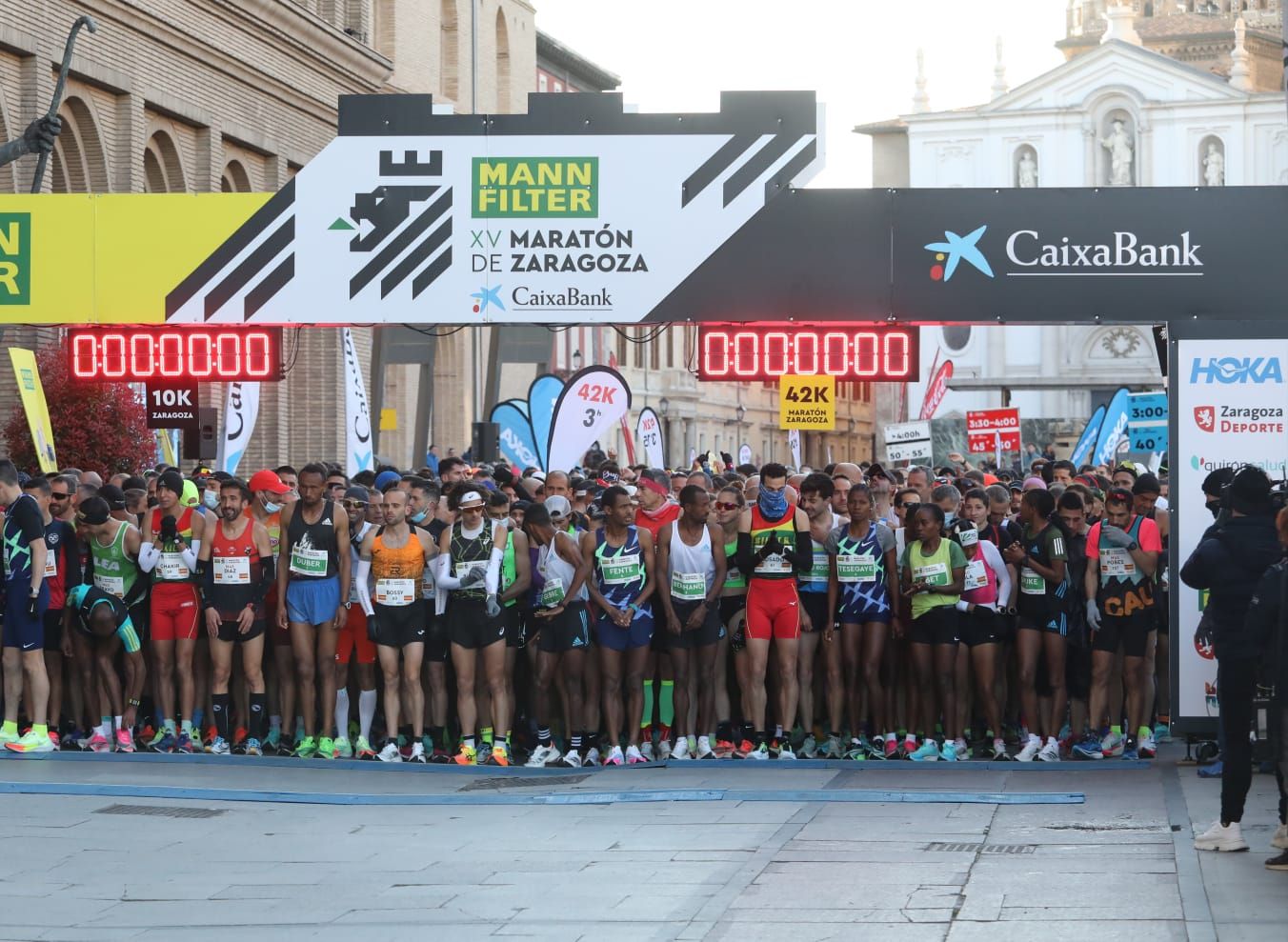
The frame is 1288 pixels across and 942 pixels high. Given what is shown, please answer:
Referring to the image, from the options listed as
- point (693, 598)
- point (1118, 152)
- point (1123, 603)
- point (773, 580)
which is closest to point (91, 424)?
point (693, 598)

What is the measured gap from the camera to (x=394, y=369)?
163 feet

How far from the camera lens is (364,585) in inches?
565

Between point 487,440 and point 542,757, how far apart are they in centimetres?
1315

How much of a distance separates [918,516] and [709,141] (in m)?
3.23

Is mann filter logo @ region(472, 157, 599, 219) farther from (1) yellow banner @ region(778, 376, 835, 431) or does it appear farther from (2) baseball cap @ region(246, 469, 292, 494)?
(1) yellow banner @ region(778, 376, 835, 431)

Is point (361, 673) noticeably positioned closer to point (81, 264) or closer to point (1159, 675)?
point (81, 264)

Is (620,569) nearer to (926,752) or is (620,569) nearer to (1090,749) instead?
(926,752)


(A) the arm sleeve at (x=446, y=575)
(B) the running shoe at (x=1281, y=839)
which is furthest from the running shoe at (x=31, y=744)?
(B) the running shoe at (x=1281, y=839)

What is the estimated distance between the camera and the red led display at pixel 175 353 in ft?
51.9

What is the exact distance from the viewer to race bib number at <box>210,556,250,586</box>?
568 inches

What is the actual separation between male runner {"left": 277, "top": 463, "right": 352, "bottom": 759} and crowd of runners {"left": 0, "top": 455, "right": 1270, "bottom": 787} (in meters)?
0.02

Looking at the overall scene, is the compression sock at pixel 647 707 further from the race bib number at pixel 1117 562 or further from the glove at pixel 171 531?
the glove at pixel 171 531

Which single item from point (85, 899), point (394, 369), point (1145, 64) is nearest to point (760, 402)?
point (1145, 64)

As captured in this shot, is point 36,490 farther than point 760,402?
No
